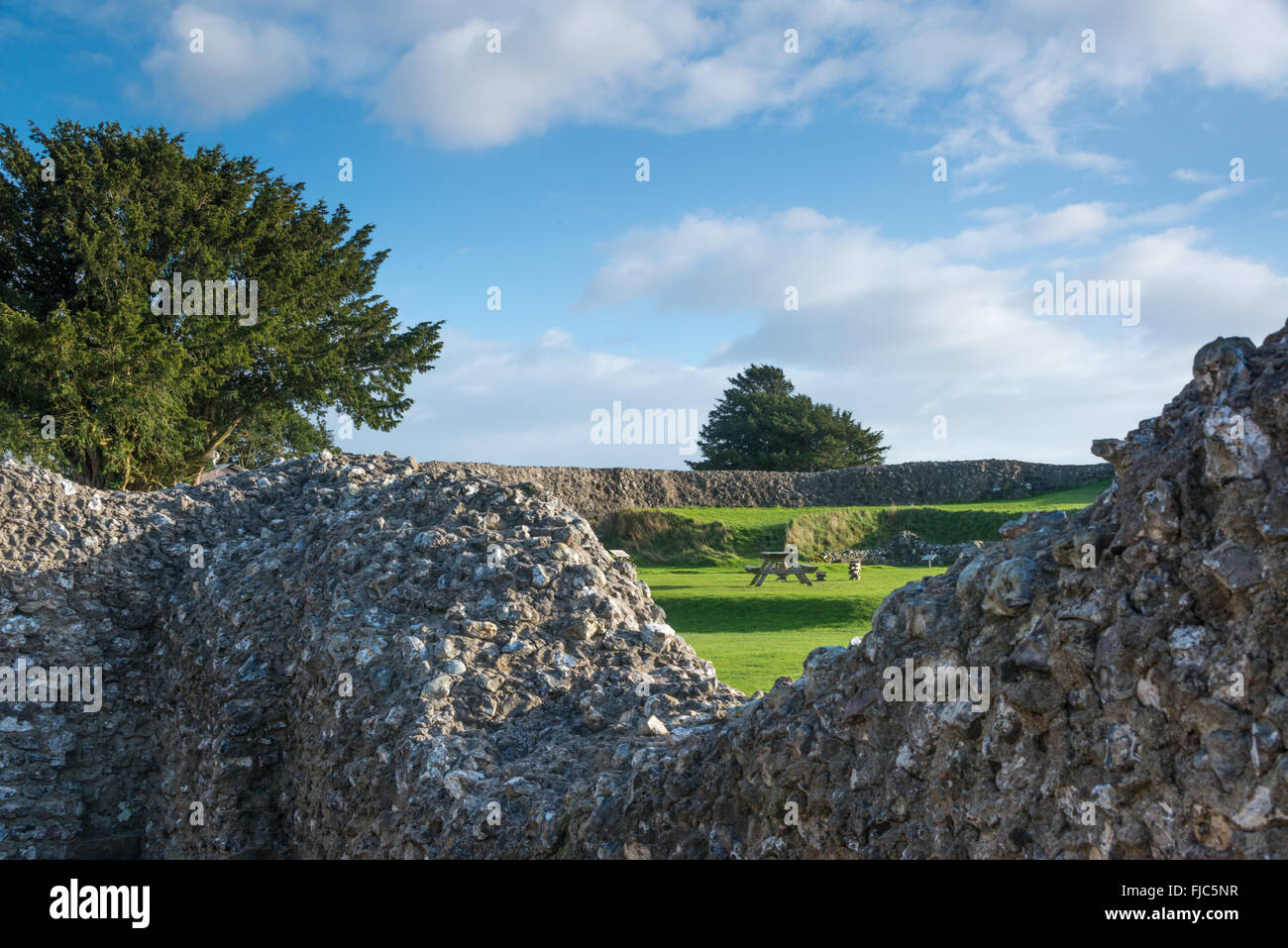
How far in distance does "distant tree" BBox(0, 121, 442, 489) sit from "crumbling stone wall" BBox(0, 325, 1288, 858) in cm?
1436

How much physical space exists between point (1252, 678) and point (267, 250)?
95.4 feet

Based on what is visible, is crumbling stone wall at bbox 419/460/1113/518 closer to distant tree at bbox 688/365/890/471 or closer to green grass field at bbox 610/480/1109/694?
green grass field at bbox 610/480/1109/694

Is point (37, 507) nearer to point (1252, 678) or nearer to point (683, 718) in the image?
point (683, 718)

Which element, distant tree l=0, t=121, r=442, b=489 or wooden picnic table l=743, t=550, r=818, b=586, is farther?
distant tree l=0, t=121, r=442, b=489

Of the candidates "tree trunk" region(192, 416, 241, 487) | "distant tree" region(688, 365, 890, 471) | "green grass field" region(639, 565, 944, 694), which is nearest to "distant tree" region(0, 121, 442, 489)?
"tree trunk" region(192, 416, 241, 487)

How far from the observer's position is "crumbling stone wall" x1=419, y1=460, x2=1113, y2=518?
33.6 meters

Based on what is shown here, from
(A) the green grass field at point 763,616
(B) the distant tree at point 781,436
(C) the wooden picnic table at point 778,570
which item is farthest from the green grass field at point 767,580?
(B) the distant tree at point 781,436

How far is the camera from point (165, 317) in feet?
76.9

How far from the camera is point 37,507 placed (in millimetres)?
7578

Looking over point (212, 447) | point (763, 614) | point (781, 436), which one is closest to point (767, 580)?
point (763, 614)

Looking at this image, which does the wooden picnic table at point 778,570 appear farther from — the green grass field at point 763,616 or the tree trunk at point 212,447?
the tree trunk at point 212,447

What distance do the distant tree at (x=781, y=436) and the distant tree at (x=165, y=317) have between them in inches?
911
